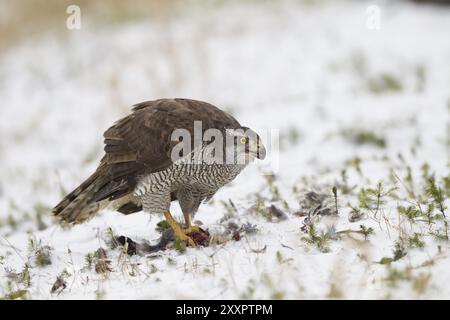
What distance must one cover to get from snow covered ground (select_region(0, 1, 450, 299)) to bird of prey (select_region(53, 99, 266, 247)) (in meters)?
0.35

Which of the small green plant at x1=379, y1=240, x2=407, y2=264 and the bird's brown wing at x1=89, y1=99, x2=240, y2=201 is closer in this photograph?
the small green plant at x1=379, y1=240, x2=407, y2=264

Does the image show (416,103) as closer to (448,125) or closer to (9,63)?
(448,125)

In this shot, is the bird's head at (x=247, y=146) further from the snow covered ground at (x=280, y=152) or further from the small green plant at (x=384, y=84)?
the small green plant at (x=384, y=84)

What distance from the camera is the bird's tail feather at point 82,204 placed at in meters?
4.55

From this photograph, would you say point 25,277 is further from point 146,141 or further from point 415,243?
point 415,243

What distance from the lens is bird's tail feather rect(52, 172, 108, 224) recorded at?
4547mm

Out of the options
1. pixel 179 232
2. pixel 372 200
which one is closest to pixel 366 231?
pixel 372 200

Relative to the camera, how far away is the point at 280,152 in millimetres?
7566

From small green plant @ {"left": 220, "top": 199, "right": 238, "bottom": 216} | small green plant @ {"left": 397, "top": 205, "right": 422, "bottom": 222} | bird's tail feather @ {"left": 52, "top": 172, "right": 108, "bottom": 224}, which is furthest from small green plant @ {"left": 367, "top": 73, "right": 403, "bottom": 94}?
bird's tail feather @ {"left": 52, "top": 172, "right": 108, "bottom": 224}

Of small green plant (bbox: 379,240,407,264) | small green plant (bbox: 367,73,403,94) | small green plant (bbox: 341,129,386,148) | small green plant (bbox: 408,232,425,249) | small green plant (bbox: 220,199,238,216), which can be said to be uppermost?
small green plant (bbox: 367,73,403,94)

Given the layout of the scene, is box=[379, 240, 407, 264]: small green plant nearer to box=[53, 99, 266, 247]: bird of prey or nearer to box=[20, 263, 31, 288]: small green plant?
box=[53, 99, 266, 247]: bird of prey

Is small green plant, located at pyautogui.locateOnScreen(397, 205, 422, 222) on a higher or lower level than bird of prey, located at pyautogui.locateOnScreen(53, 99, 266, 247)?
lower

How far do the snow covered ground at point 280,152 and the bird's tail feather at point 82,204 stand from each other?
0.92 ft

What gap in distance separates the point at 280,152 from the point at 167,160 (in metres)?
3.48
